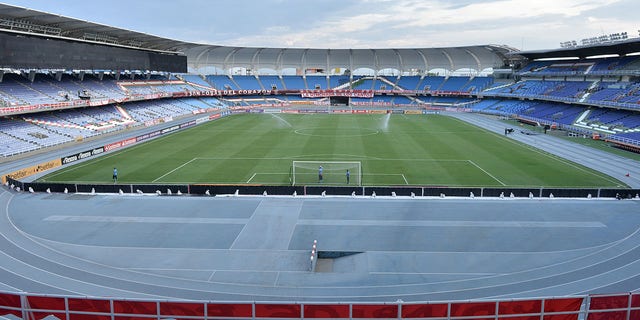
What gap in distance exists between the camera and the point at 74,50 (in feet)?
165

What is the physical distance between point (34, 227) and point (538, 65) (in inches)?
3275

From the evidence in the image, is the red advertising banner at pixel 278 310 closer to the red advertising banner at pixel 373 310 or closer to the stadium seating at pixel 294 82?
the red advertising banner at pixel 373 310

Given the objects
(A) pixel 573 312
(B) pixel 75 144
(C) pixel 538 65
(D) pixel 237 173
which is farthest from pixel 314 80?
(A) pixel 573 312

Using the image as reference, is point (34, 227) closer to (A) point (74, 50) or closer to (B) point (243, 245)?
(B) point (243, 245)

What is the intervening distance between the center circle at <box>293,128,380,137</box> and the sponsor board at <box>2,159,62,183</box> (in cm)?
2653

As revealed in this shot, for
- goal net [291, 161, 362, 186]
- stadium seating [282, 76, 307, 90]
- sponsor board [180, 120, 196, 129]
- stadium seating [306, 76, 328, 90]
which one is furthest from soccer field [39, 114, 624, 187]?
stadium seating [306, 76, 328, 90]

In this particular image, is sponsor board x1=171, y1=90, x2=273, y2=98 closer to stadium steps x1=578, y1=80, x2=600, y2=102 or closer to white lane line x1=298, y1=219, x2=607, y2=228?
white lane line x1=298, y1=219, x2=607, y2=228

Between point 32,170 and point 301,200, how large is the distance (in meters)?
20.9

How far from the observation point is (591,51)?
6431 cm

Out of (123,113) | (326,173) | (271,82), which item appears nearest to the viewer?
(326,173)

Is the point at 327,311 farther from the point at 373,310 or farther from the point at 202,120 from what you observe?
the point at 202,120

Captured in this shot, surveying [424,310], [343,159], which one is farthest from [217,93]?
[424,310]

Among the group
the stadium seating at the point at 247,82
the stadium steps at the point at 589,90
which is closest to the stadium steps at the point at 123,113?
the stadium seating at the point at 247,82

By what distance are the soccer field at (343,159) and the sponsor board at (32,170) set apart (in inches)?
42.8
